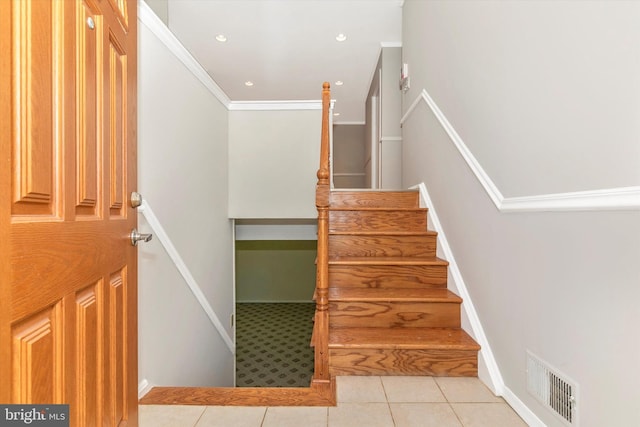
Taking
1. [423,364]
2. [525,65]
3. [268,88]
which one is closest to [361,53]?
[268,88]

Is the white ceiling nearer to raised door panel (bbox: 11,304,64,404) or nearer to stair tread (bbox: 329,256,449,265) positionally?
stair tread (bbox: 329,256,449,265)

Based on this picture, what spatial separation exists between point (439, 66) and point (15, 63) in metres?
2.43

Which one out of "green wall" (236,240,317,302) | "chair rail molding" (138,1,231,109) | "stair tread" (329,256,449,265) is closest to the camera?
"chair rail molding" (138,1,231,109)

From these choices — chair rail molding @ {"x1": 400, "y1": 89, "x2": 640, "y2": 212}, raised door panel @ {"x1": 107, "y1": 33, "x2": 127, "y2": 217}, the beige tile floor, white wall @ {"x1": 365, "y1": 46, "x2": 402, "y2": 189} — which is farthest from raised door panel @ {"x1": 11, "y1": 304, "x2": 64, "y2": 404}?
white wall @ {"x1": 365, "y1": 46, "x2": 402, "y2": 189}

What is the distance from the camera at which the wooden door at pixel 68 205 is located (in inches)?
21.8

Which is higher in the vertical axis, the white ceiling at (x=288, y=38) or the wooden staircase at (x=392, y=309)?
the white ceiling at (x=288, y=38)

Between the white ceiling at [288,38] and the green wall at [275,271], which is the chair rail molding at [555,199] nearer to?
the white ceiling at [288,38]

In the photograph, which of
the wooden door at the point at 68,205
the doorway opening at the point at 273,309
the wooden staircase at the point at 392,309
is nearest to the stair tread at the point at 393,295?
the wooden staircase at the point at 392,309

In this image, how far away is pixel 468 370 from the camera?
1.64m

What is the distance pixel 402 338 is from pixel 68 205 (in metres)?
1.56

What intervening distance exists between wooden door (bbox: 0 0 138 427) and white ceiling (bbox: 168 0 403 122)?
2.83 metres

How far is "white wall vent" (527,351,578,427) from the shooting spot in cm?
109

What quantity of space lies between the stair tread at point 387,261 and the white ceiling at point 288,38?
2.70 metres

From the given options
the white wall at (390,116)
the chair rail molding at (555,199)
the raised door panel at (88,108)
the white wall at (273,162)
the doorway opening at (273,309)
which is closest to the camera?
the raised door panel at (88,108)
